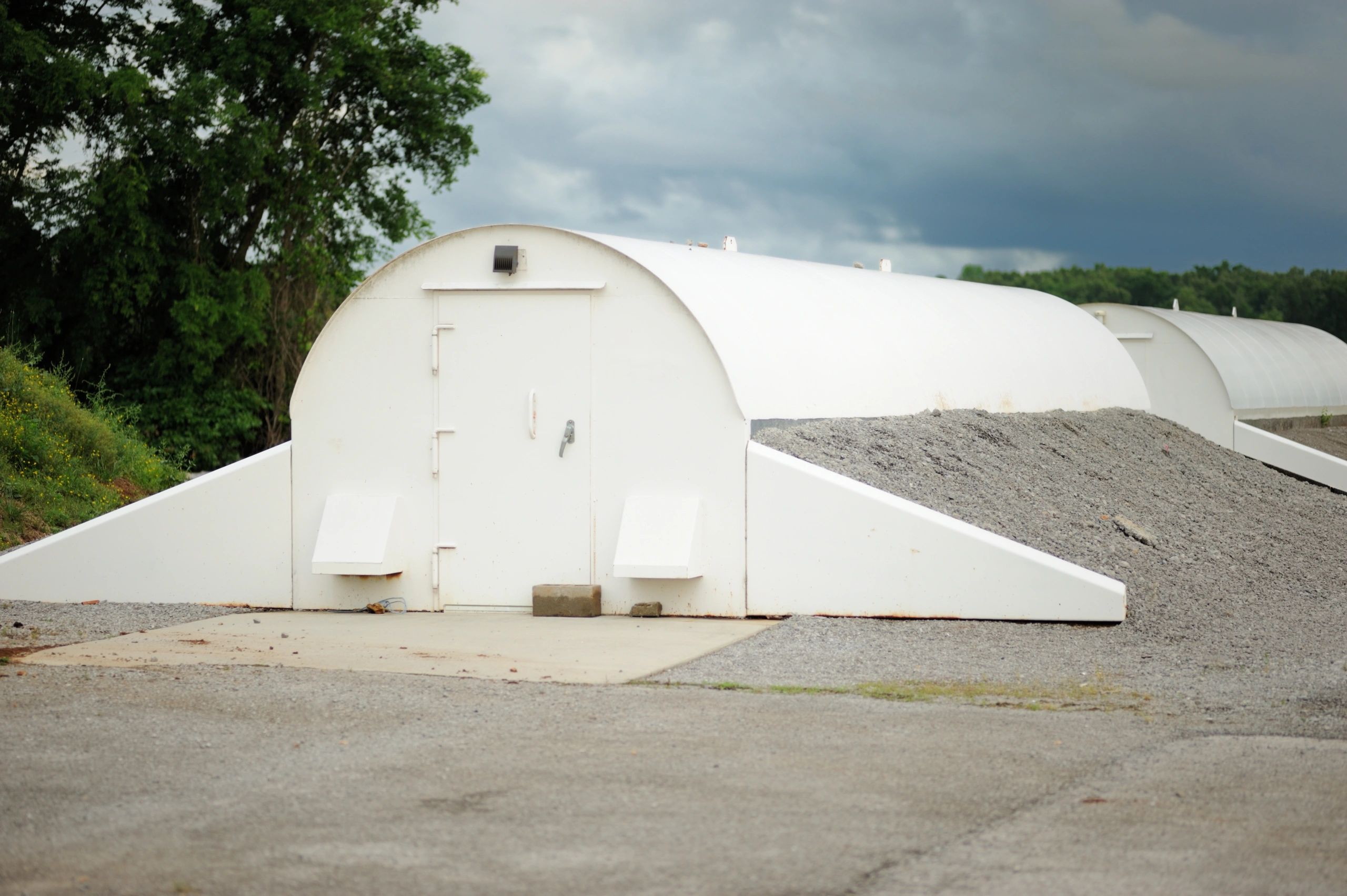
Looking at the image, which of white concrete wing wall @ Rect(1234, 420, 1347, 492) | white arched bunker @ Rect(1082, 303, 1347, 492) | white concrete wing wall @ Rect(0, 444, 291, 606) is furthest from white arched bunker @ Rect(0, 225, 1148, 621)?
white arched bunker @ Rect(1082, 303, 1347, 492)

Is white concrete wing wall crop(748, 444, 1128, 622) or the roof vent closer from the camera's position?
white concrete wing wall crop(748, 444, 1128, 622)

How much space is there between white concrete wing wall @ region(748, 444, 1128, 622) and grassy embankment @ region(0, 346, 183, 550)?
34.9 feet

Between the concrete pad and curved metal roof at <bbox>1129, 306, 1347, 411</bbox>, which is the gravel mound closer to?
the concrete pad

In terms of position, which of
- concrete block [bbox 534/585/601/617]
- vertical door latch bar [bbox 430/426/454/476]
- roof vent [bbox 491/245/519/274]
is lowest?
concrete block [bbox 534/585/601/617]

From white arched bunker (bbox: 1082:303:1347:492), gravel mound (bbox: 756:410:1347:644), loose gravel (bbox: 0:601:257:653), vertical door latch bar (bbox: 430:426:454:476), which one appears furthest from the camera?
white arched bunker (bbox: 1082:303:1347:492)

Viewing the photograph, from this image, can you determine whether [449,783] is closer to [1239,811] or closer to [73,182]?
[1239,811]

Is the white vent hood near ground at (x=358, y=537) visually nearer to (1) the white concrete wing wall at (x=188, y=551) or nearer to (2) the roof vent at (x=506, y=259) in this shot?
(1) the white concrete wing wall at (x=188, y=551)

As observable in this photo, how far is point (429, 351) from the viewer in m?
12.1

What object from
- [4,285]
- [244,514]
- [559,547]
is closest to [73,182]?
[4,285]

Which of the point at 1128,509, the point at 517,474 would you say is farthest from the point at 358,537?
the point at 1128,509

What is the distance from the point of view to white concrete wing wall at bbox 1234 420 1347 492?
70.8 feet

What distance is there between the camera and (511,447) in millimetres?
11914

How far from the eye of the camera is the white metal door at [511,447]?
1182 cm

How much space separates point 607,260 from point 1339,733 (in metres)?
6.84
